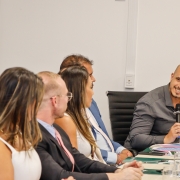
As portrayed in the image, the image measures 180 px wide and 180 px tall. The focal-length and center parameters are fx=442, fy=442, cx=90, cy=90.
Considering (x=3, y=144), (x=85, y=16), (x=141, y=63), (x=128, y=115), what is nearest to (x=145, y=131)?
(x=128, y=115)

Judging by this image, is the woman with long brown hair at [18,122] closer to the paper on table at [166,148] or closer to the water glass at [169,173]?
the water glass at [169,173]

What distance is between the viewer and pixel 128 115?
4465mm

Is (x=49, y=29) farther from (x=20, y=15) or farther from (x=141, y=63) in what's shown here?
(x=141, y=63)

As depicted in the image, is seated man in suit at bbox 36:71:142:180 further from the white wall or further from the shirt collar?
the white wall

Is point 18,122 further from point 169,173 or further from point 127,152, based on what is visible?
point 127,152

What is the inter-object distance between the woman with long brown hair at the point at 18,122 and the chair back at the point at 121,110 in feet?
8.29

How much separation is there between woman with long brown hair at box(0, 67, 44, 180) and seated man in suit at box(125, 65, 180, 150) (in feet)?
6.96

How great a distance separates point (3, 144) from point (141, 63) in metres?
3.19

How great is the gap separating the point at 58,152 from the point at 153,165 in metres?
0.62

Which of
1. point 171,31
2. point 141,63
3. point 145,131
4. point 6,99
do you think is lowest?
point 145,131

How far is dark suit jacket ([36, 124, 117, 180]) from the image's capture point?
82.4 inches

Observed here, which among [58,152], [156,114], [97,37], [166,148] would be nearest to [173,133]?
[166,148]

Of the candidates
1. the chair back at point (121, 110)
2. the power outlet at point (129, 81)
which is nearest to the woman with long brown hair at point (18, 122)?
the chair back at point (121, 110)

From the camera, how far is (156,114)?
3998 mm
